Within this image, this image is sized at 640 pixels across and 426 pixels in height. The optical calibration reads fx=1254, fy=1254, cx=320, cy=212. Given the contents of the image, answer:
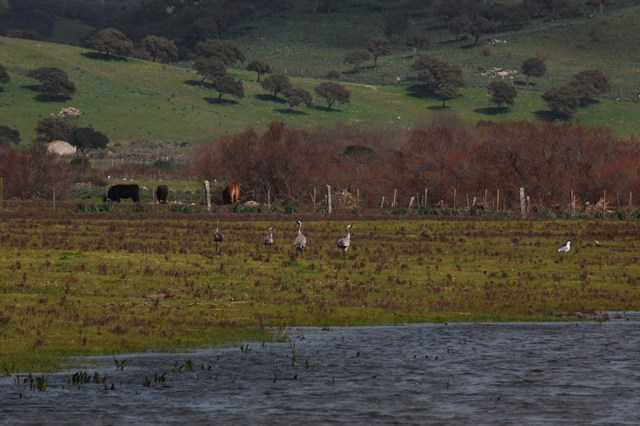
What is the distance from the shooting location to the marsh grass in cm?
2936

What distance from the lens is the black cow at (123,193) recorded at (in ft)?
314

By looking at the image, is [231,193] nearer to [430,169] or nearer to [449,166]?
[449,166]

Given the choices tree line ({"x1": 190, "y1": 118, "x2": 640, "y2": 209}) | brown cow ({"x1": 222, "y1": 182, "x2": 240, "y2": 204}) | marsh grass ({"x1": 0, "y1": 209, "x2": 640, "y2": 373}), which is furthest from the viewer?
tree line ({"x1": 190, "y1": 118, "x2": 640, "y2": 209})

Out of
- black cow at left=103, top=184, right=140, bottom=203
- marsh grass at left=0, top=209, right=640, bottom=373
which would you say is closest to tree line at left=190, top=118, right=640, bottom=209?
black cow at left=103, top=184, right=140, bottom=203

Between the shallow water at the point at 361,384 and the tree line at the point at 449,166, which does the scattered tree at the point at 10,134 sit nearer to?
the tree line at the point at 449,166

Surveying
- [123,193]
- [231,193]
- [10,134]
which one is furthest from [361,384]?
[10,134]

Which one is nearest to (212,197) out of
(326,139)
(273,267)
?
(326,139)

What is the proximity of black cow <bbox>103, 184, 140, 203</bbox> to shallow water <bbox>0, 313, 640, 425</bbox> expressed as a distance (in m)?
66.4

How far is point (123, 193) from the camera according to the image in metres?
96.9

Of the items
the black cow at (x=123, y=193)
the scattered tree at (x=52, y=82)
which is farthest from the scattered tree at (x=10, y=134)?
the black cow at (x=123, y=193)

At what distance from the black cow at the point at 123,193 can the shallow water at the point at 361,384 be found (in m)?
66.4

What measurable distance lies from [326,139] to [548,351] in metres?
118

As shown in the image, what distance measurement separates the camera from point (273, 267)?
4384 centimetres

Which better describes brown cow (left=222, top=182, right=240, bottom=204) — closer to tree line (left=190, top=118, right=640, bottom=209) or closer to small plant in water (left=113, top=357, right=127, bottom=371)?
tree line (left=190, top=118, right=640, bottom=209)
